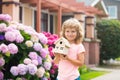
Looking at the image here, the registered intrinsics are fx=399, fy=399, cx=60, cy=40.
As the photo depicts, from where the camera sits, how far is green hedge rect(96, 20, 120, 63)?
24906mm

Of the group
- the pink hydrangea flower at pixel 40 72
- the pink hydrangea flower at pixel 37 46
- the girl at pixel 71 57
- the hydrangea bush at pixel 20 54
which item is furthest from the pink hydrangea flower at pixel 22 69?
the girl at pixel 71 57

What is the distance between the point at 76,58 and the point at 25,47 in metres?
1.47

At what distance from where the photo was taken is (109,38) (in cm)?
2498

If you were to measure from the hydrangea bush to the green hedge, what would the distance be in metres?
18.2

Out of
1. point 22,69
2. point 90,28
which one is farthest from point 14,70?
point 90,28

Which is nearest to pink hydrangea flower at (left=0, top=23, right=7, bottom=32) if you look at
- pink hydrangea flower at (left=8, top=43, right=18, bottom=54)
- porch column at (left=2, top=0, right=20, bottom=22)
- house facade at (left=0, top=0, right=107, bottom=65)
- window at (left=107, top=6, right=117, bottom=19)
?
pink hydrangea flower at (left=8, top=43, right=18, bottom=54)

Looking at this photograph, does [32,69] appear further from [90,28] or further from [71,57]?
[90,28]

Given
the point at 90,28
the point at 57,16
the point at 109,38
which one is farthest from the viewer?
the point at 109,38

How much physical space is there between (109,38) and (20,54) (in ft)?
61.4

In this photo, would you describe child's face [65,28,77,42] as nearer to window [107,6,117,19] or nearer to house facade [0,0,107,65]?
house facade [0,0,107,65]

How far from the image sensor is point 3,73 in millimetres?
6547

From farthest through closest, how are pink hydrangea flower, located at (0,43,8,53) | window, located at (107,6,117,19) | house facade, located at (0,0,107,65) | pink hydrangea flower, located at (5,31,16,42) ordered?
window, located at (107,6,117,19) < house facade, located at (0,0,107,65) < pink hydrangea flower, located at (5,31,16,42) < pink hydrangea flower, located at (0,43,8,53)

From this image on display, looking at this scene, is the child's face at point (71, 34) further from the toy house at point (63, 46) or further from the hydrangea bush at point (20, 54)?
the hydrangea bush at point (20, 54)

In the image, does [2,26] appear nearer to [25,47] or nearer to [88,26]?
[25,47]
